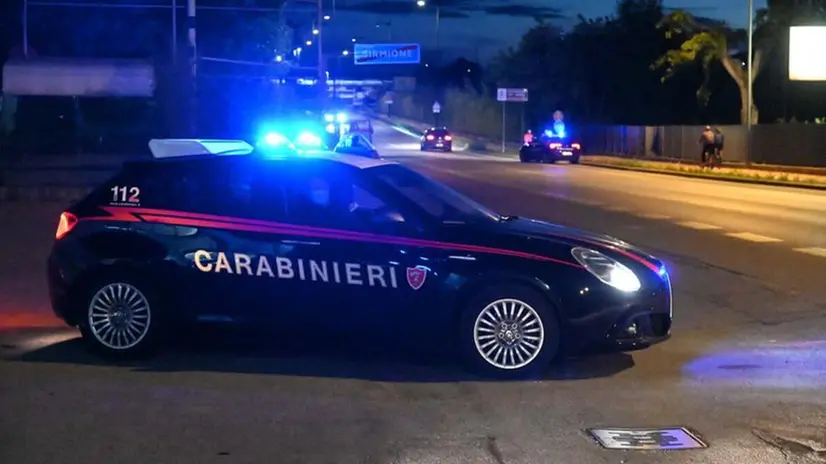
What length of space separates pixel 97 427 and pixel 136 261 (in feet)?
6.60

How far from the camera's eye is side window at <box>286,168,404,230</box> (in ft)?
28.4

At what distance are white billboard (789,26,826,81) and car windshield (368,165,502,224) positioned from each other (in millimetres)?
39317

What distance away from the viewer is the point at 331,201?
28.8 feet

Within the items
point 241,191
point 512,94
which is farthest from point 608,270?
point 512,94

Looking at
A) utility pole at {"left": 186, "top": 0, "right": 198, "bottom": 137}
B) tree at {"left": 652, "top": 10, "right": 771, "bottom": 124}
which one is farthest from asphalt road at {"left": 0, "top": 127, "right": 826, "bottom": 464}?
tree at {"left": 652, "top": 10, "right": 771, "bottom": 124}

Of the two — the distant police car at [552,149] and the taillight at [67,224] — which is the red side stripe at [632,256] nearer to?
the taillight at [67,224]

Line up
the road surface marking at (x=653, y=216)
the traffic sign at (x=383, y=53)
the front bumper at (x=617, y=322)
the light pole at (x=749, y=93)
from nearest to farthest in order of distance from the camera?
the front bumper at (x=617, y=322) → the road surface marking at (x=653, y=216) → the light pole at (x=749, y=93) → the traffic sign at (x=383, y=53)

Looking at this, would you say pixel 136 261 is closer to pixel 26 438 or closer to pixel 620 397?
pixel 26 438

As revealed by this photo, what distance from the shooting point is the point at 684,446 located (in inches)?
264

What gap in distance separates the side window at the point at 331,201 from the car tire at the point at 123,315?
1.27m

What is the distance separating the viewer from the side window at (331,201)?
28.4 ft

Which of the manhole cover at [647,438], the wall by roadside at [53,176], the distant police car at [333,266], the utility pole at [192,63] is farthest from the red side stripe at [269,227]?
the wall by roadside at [53,176]

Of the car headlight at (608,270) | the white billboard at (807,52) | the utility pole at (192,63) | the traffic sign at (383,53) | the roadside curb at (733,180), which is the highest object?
the traffic sign at (383,53)

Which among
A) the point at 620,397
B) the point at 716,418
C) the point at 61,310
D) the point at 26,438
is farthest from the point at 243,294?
the point at 716,418
